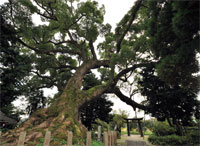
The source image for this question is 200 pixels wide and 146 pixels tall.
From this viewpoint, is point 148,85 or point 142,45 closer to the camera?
point 142,45

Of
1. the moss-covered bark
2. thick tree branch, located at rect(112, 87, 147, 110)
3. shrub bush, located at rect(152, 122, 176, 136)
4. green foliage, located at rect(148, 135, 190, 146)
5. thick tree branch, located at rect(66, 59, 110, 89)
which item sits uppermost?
thick tree branch, located at rect(66, 59, 110, 89)

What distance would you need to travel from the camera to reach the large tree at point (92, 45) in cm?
331

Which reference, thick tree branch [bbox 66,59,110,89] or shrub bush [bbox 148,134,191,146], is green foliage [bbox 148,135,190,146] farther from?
thick tree branch [bbox 66,59,110,89]

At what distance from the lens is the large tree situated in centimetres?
331

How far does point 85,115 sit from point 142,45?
10.2 m

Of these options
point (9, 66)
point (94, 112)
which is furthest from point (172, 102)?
point (9, 66)

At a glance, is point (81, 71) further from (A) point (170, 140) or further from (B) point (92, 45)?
(A) point (170, 140)

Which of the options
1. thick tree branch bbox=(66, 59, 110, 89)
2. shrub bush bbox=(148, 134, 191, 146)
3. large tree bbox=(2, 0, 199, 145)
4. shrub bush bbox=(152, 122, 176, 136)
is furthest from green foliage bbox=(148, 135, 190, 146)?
thick tree branch bbox=(66, 59, 110, 89)

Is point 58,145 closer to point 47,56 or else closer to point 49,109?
point 49,109

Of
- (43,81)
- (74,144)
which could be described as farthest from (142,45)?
(43,81)

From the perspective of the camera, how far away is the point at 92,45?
11234 mm

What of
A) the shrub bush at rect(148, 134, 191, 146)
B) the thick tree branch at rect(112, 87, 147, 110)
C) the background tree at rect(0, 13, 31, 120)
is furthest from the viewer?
the thick tree branch at rect(112, 87, 147, 110)

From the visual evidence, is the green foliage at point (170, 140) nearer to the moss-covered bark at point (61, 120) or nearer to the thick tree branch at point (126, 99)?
the thick tree branch at point (126, 99)

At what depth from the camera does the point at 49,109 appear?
7488 mm
